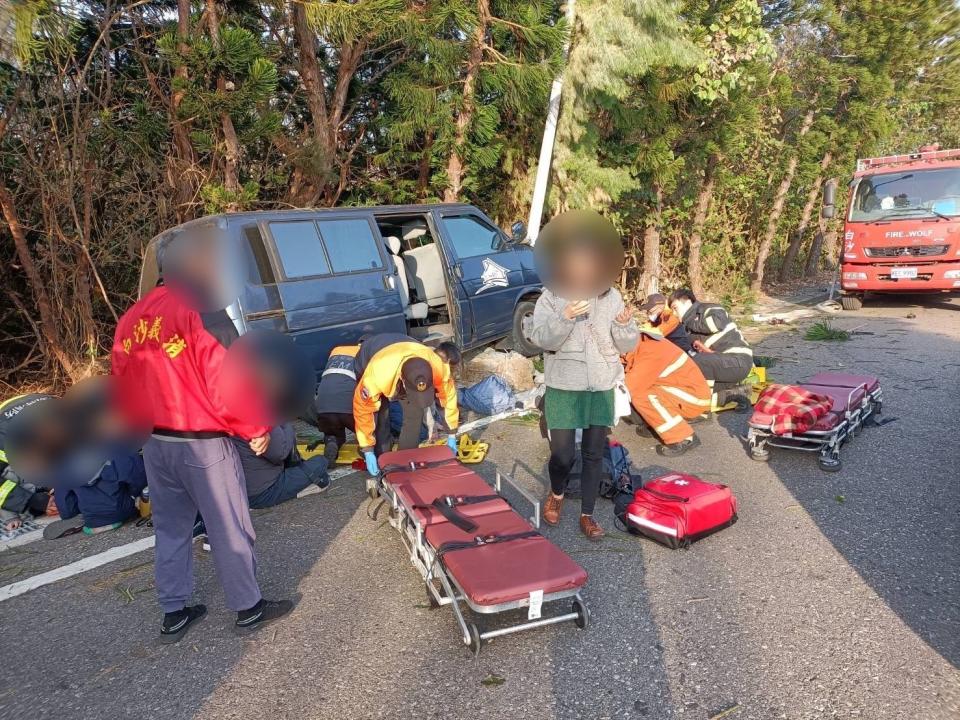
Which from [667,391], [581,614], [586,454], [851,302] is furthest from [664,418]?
[851,302]

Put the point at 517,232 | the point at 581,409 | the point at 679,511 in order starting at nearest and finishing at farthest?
the point at 679,511 < the point at 581,409 < the point at 517,232

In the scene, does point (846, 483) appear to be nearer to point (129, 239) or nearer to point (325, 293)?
point (325, 293)

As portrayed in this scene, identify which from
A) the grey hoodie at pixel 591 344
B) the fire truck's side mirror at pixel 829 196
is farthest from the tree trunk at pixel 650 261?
the grey hoodie at pixel 591 344

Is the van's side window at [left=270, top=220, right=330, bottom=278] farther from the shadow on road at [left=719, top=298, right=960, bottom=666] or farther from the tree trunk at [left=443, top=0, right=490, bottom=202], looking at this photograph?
the shadow on road at [left=719, top=298, right=960, bottom=666]

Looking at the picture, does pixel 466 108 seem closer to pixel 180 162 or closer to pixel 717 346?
pixel 180 162

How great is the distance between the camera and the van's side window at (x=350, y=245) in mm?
5570

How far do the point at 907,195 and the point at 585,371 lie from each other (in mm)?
10494

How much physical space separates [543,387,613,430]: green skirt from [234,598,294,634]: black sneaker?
1683mm

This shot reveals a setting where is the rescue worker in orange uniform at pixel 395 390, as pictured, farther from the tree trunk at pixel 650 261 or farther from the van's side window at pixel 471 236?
the tree trunk at pixel 650 261

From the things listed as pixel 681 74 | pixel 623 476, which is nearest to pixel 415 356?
pixel 623 476

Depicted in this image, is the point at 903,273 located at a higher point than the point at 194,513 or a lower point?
lower

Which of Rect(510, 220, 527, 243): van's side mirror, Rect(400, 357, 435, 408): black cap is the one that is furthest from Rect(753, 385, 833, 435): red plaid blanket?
Rect(510, 220, 527, 243): van's side mirror

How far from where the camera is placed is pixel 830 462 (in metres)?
4.53

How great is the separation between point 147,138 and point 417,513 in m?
5.48
